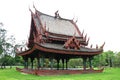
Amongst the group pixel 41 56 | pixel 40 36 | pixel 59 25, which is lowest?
pixel 41 56

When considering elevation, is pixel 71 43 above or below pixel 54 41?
below

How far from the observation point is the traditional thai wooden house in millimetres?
20200

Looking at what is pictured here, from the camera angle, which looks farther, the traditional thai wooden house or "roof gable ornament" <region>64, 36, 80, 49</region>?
"roof gable ornament" <region>64, 36, 80, 49</region>

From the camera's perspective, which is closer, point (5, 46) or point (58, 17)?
point (58, 17)

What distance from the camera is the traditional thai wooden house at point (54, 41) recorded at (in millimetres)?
20200

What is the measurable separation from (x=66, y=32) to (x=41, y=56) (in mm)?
6344

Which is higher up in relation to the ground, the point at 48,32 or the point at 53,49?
the point at 48,32

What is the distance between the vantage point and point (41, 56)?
65.3 feet

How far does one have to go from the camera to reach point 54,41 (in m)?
23.0

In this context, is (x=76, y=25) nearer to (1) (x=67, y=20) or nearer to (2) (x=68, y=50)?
(1) (x=67, y=20)

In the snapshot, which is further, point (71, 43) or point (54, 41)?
point (54, 41)

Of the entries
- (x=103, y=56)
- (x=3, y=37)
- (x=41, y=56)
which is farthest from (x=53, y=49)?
(x=103, y=56)

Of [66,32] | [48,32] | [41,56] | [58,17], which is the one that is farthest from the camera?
[58,17]

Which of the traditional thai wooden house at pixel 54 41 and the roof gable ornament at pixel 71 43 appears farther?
the roof gable ornament at pixel 71 43
